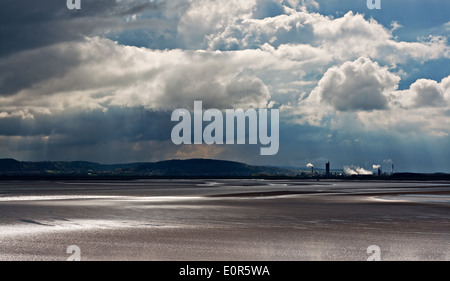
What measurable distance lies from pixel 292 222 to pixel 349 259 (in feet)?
49.1

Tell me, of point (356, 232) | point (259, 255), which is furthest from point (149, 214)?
point (259, 255)

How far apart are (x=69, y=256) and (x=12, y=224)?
15.3 meters

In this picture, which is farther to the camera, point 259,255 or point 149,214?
point 149,214

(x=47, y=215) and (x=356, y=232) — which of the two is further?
(x=47, y=215)
